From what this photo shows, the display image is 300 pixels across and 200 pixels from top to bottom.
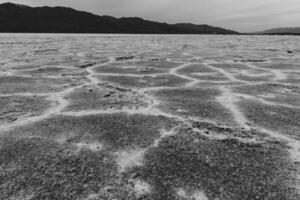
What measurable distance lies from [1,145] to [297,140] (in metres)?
1.86

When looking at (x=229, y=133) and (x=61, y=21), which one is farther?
(x=61, y=21)

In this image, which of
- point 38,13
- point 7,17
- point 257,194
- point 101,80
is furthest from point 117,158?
point 38,13

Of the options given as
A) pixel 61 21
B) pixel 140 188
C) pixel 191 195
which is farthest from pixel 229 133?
pixel 61 21

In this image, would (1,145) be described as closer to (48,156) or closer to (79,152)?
(48,156)

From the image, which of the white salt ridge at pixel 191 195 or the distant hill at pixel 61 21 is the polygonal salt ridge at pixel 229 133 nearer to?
the white salt ridge at pixel 191 195

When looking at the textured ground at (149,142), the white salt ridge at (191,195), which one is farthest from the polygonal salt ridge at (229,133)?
the white salt ridge at (191,195)

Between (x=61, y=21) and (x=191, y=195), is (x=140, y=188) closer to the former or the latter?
(x=191, y=195)

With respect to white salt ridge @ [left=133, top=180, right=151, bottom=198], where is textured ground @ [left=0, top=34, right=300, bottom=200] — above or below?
above

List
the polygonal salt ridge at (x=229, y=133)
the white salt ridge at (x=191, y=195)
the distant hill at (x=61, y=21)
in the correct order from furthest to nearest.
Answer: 1. the distant hill at (x=61, y=21)
2. the polygonal salt ridge at (x=229, y=133)
3. the white salt ridge at (x=191, y=195)

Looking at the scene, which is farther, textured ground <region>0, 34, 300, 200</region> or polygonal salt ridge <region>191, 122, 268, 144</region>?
polygonal salt ridge <region>191, 122, 268, 144</region>

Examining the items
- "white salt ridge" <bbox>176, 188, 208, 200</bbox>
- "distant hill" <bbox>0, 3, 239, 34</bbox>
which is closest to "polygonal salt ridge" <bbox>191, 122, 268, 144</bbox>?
"white salt ridge" <bbox>176, 188, 208, 200</bbox>

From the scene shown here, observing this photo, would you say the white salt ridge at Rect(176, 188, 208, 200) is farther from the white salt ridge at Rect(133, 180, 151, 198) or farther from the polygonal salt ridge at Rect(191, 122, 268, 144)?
the polygonal salt ridge at Rect(191, 122, 268, 144)

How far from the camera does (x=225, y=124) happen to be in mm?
1765

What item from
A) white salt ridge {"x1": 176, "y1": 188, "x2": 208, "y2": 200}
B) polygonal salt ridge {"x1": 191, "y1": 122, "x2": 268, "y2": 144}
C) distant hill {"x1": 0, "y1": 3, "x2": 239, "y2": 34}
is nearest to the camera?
white salt ridge {"x1": 176, "y1": 188, "x2": 208, "y2": 200}
